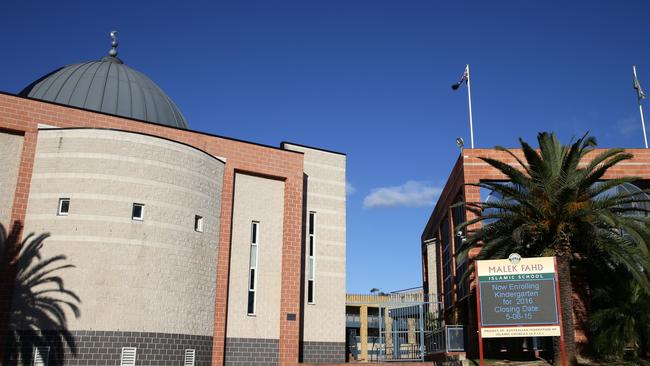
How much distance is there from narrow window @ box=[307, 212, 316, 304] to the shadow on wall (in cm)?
1155

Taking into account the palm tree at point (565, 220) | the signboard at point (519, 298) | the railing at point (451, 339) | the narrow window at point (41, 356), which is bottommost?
the narrow window at point (41, 356)

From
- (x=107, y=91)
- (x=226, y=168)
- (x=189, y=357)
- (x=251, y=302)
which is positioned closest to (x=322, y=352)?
(x=251, y=302)

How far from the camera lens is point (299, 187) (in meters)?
31.7

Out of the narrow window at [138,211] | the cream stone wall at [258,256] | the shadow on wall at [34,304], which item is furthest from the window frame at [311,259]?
the shadow on wall at [34,304]

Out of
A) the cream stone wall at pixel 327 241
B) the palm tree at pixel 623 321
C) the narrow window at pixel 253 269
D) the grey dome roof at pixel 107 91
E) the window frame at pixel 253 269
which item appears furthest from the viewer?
the grey dome roof at pixel 107 91

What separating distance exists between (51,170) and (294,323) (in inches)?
496

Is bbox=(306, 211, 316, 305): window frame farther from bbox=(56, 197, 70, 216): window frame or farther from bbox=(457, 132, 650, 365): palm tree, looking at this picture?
bbox=(56, 197, 70, 216): window frame

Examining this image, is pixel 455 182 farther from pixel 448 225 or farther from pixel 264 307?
pixel 264 307

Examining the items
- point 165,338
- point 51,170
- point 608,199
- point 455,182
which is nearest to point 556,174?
→ point 608,199

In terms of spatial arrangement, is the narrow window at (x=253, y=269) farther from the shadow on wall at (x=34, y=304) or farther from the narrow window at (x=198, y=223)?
the shadow on wall at (x=34, y=304)

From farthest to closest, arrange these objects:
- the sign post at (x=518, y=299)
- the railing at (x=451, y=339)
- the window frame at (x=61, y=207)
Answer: the railing at (x=451, y=339) < the window frame at (x=61, y=207) < the sign post at (x=518, y=299)

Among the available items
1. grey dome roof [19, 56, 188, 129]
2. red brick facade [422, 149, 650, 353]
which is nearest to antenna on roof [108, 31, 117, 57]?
grey dome roof [19, 56, 188, 129]

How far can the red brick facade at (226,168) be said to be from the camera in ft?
85.2

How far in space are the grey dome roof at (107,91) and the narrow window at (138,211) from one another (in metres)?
7.47
